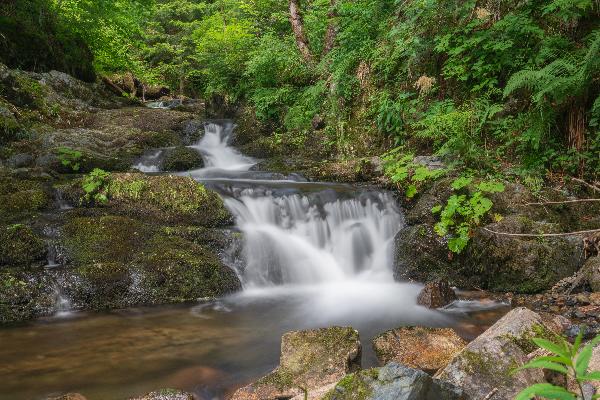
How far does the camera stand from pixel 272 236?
7.25m

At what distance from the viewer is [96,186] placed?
702 cm

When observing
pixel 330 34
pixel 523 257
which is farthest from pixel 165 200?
pixel 330 34

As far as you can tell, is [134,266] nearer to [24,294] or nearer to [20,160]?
[24,294]

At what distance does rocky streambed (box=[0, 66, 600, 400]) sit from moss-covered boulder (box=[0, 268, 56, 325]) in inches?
A: 0.6

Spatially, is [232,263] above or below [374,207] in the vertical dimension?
below

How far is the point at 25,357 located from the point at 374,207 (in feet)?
17.7

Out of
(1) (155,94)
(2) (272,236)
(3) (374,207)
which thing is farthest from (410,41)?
(1) (155,94)

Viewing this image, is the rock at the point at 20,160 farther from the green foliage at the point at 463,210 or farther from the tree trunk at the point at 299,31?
the tree trunk at the point at 299,31

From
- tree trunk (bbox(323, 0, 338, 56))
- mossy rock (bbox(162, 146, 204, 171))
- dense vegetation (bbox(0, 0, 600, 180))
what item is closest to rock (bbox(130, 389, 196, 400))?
dense vegetation (bbox(0, 0, 600, 180))

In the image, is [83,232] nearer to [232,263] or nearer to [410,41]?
[232,263]

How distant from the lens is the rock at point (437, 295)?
5559mm

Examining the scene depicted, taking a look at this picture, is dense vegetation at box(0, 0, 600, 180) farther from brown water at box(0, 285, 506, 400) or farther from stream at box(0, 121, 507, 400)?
brown water at box(0, 285, 506, 400)

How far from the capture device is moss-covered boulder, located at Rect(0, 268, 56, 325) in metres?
5.04

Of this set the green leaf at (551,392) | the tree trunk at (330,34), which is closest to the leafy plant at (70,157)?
the tree trunk at (330,34)
